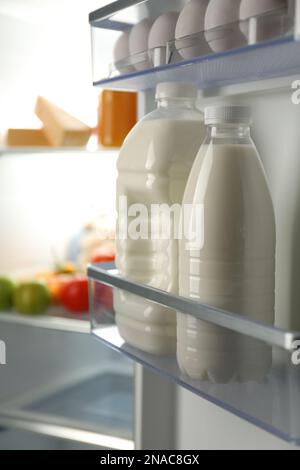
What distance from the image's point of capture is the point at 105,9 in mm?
856

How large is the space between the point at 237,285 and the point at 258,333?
11 centimetres

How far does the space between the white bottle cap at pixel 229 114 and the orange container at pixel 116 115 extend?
62 centimetres

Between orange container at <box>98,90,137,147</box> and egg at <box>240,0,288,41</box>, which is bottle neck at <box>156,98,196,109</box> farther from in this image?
orange container at <box>98,90,137,147</box>

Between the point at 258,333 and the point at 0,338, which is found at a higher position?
the point at 258,333

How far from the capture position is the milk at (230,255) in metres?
0.69

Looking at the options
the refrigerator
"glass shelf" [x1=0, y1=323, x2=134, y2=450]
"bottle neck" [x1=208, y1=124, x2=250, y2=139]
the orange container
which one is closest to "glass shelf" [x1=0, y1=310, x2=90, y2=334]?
the refrigerator

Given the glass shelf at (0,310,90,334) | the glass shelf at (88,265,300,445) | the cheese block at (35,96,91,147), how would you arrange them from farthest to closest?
the cheese block at (35,96,91,147) → the glass shelf at (0,310,90,334) → the glass shelf at (88,265,300,445)

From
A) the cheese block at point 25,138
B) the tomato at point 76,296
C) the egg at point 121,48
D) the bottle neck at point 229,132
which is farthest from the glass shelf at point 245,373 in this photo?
the cheese block at point 25,138

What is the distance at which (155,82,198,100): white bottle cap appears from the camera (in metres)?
0.82

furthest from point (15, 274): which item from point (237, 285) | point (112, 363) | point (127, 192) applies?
point (237, 285)

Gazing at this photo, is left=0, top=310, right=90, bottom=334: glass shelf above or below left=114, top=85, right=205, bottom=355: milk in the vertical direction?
below

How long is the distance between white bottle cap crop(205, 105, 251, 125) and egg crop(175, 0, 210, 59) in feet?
0.22

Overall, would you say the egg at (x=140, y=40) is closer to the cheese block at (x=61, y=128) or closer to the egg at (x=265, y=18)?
the egg at (x=265, y=18)
